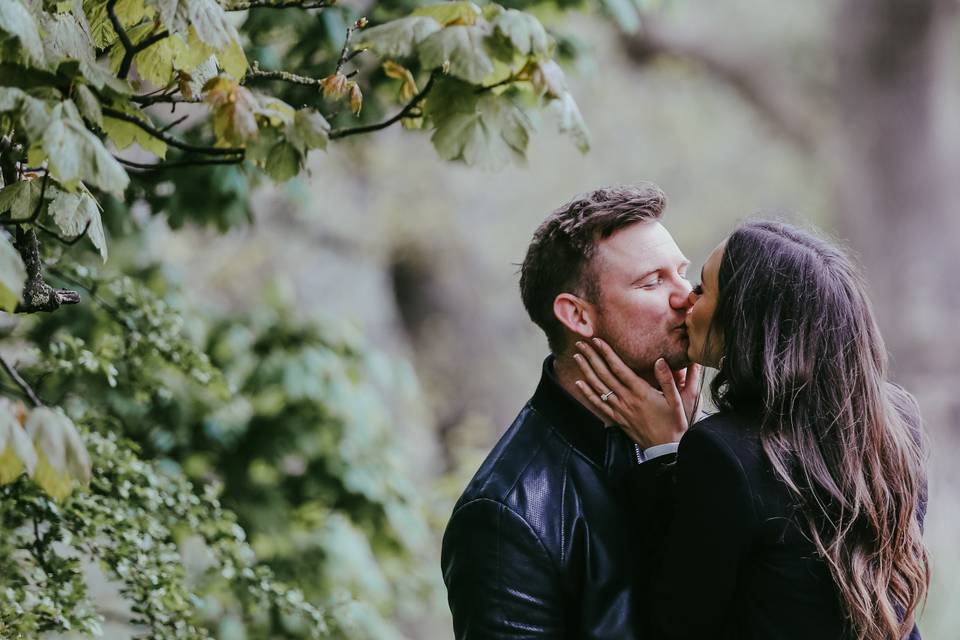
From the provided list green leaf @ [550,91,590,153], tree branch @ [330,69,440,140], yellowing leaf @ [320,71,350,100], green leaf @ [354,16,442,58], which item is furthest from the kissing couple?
green leaf @ [354,16,442,58]

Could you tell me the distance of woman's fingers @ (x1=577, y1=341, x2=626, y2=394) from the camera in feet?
7.54

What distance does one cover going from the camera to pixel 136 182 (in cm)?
293

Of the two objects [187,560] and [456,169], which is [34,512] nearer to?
[187,560]

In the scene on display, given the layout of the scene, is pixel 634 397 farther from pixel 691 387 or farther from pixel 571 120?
pixel 571 120

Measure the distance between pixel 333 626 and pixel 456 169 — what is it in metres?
6.76

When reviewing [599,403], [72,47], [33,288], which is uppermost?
[72,47]

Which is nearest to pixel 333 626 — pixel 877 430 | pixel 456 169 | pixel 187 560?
pixel 187 560

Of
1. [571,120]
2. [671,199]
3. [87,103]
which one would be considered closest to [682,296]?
[571,120]

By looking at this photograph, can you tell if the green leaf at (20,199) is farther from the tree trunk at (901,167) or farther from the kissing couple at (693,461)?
the tree trunk at (901,167)

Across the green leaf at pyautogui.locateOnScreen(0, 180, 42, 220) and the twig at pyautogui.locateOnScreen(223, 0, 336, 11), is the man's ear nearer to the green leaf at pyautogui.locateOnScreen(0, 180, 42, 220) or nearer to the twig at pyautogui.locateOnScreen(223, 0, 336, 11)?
the twig at pyautogui.locateOnScreen(223, 0, 336, 11)

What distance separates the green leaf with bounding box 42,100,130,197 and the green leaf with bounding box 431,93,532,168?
56 centimetres

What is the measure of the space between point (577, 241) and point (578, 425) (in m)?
0.42

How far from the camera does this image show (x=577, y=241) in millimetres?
2363

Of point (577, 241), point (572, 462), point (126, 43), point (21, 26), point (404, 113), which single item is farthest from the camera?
point (577, 241)
